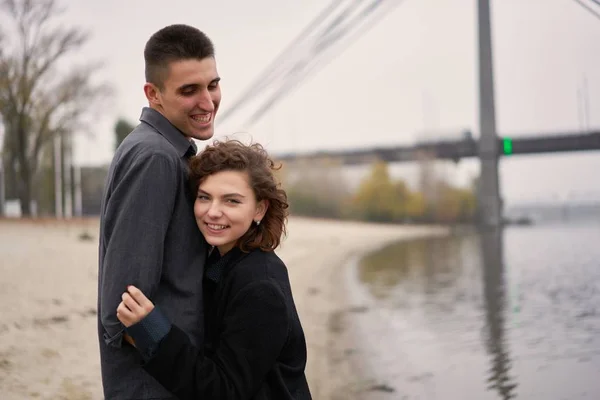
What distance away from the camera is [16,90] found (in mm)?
16781

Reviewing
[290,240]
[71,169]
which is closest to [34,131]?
[71,169]

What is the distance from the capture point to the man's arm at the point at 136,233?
1.55 meters

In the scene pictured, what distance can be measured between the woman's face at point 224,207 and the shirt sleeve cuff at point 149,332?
8.7 inches

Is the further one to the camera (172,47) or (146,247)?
(172,47)

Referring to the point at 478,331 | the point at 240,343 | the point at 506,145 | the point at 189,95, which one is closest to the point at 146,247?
the point at 240,343

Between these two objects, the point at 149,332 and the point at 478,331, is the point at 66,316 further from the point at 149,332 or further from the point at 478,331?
the point at 149,332

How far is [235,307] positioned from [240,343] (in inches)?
3.0

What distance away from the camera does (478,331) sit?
712 centimetres

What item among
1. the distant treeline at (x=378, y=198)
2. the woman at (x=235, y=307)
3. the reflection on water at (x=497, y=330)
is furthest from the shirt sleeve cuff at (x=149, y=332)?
the distant treeline at (x=378, y=198)

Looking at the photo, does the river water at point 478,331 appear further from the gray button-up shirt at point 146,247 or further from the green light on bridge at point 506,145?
the gray button-up shirt at point 146,247

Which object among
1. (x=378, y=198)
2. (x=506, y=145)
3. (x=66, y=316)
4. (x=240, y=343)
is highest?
(x=506, y=145)

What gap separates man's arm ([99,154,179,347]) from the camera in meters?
1.55

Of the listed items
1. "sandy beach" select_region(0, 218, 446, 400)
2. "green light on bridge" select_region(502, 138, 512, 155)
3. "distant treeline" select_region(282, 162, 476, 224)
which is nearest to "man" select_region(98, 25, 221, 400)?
"sandy beach" select_region(0, 218, 446, 400)

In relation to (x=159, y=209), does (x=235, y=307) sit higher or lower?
lower
